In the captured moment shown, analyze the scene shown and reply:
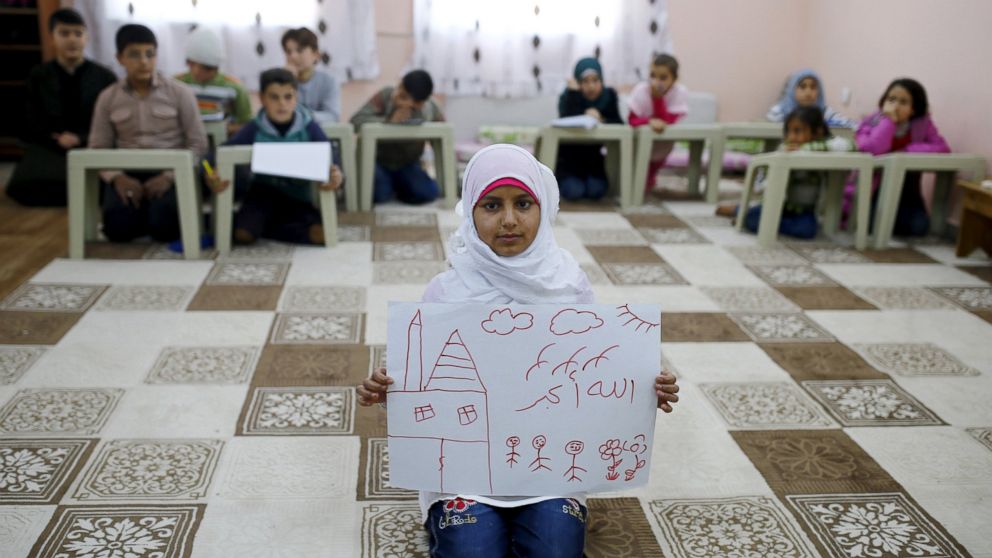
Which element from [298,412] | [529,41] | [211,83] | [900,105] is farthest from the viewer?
→ [529,41]

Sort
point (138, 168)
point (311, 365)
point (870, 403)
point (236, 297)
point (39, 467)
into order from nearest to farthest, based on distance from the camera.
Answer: point (39, 467)
point (870, 403)
point (311, 365)
point (236, 297)
point (138, 168)

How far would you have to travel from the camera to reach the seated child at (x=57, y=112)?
3678 millimetres

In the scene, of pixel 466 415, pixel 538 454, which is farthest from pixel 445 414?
pixel 538 454

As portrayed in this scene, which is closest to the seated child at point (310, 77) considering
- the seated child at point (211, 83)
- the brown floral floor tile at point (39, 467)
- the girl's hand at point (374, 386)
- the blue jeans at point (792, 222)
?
the seated child at point (211, 83)

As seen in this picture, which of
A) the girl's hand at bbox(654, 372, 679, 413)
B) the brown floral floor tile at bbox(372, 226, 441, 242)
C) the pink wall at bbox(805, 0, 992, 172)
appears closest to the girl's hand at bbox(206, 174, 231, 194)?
the brown floral floor tile at bbox(372, 226, 441, 242)

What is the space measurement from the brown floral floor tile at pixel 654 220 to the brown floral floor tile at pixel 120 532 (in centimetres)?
262

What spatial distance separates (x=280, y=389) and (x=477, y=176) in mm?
846

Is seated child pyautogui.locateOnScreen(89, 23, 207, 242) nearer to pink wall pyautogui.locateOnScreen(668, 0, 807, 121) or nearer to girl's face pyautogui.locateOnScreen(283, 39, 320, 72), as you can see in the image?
girl's face pyautogui.locateOnScreen(283, 39, 320, 72)

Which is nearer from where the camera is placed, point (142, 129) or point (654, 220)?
point (142, 129)

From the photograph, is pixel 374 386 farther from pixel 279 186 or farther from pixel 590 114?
pixel 590 114

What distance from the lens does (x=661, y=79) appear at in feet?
13.7

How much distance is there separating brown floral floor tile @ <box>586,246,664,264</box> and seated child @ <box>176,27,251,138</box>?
177 centimetres

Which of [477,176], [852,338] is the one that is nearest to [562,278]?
[477,176]

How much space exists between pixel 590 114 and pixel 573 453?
3.05 m
